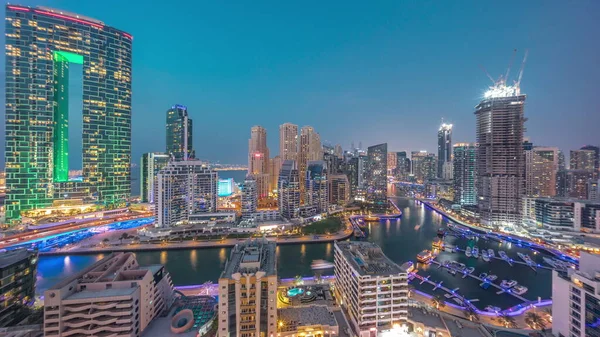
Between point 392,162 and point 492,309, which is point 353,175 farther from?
point 392,162

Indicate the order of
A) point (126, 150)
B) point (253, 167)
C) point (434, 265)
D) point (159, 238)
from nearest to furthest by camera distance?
point (434, 265)
point (159, 238)
point (126, 150)
point (253, 167)

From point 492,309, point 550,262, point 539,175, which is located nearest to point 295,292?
point 492,309

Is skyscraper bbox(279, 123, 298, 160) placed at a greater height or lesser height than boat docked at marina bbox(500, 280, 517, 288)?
greater

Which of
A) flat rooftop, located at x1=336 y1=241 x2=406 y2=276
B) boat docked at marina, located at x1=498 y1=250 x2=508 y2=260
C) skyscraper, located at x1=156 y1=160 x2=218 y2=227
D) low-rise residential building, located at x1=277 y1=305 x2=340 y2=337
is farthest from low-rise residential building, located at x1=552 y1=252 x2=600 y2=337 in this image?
skyscraper, located at x1=156 y1=160 x2=218 y2=227

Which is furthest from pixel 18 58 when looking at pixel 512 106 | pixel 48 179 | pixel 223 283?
pixel 512 106

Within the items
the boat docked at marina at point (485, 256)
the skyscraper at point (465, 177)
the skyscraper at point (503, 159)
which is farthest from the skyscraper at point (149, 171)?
the skyscraper at point (465, 177)

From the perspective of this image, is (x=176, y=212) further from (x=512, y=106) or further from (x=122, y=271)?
(x=512, y=106)

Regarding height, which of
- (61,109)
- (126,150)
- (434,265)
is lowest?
(434,265)

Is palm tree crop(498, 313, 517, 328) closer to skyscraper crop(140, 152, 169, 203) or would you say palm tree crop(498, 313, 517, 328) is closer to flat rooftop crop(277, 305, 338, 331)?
Answer: flat rooftop crop(277, 305, 338, 331)

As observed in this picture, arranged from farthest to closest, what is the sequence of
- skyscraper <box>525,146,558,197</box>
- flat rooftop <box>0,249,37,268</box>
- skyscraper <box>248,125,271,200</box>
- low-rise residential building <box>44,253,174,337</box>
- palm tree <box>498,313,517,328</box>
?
skyscraper <box>248,125,271,200</box>
skyscraper <box>525,146,558,197</box>
palm tree <box>498,313,517,328</box>
flat rooftop <box>0,249,37,268</box>
low-rise residential building <box>44,253,174,337</box>
